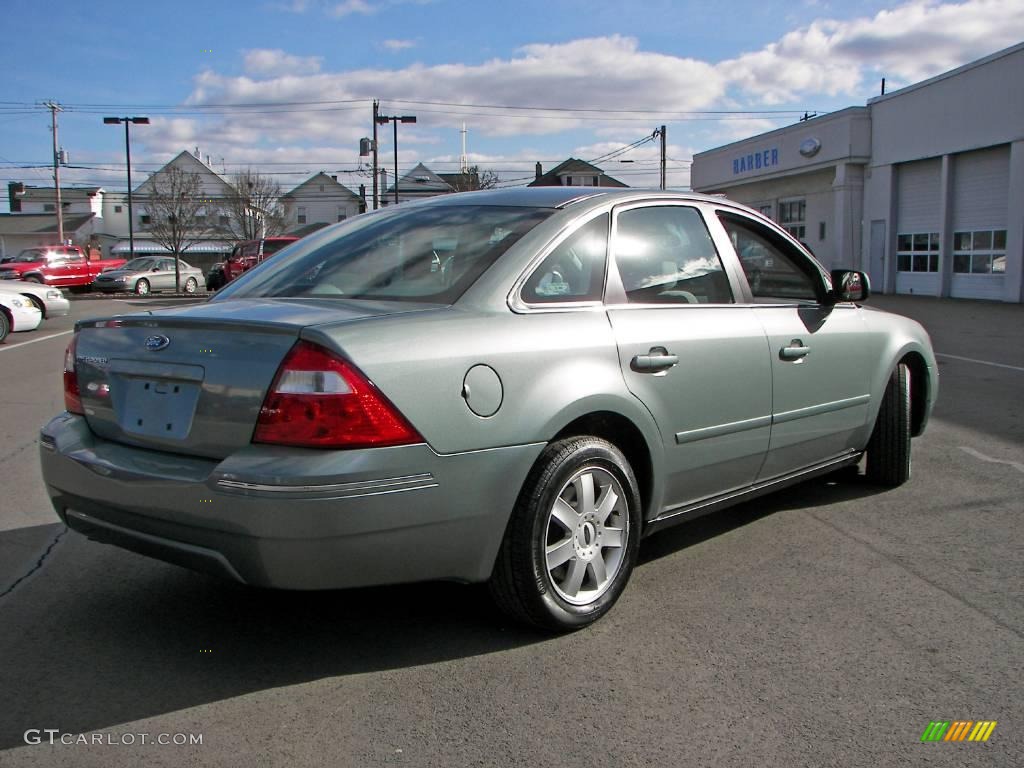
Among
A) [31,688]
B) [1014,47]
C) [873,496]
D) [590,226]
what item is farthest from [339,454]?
[1014,47]

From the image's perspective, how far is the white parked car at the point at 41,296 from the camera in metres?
17.1

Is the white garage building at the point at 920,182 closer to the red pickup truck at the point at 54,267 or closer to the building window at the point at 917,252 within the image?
the building window at the point at 917,252

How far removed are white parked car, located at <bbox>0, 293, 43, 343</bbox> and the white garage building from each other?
2302 centimetres

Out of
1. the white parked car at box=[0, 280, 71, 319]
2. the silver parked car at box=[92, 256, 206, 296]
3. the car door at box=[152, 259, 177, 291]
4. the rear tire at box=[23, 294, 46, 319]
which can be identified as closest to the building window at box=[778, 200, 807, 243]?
the silver parked car at box=[92, 256, 206, 296]

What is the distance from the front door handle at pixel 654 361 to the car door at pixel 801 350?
30.7 inches

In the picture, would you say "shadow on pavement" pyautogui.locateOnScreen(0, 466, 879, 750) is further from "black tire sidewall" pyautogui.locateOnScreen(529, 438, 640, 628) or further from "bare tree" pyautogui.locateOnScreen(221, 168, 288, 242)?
"bare tree" pyautogui.locateOnScreen(221, 168, 288, 242)

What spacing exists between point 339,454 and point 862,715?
179cm

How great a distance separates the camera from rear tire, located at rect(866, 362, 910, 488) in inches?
213

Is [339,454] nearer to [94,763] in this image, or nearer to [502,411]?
[502,411]

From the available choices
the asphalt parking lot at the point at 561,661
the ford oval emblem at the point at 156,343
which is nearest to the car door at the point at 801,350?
the asphalt parking lot at the point at 561,661

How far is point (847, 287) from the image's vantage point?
5.00m

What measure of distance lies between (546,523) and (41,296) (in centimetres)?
1758

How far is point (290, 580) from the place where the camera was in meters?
2.98

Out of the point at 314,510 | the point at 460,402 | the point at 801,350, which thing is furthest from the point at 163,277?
the point at 314,510
